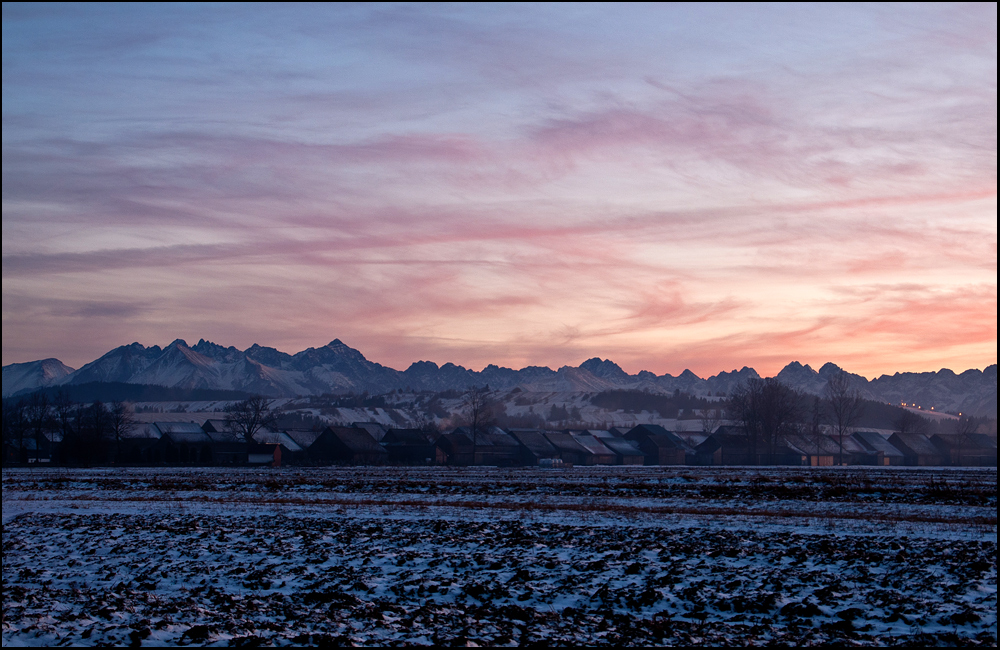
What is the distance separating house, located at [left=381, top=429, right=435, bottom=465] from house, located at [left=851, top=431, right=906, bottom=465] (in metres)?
81.2

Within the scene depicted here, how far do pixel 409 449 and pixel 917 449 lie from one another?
9445 cm

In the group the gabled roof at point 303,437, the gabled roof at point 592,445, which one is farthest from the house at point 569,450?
the gabled roof at point 303,437

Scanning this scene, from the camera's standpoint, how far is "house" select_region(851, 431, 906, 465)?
149625 millimetres

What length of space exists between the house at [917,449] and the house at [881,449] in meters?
1.26

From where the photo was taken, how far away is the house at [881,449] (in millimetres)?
149625

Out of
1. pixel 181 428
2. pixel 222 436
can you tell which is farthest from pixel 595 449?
pixel 181 428

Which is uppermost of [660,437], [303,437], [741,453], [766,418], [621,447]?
[766,418]

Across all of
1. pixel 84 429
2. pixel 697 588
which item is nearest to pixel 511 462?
pixel 84 429

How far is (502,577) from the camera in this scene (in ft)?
56.6

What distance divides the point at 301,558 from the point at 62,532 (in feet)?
32.3

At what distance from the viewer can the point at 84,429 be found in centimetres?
11425

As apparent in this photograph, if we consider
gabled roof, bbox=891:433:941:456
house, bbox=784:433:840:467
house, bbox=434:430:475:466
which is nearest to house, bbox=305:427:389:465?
house, bbox=434:430:475:466

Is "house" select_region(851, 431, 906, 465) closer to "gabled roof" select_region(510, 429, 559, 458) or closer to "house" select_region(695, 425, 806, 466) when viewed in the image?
"house" select_region(695, 425, 806, 466)

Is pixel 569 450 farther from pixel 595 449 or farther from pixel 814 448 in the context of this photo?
pixel 814 448
